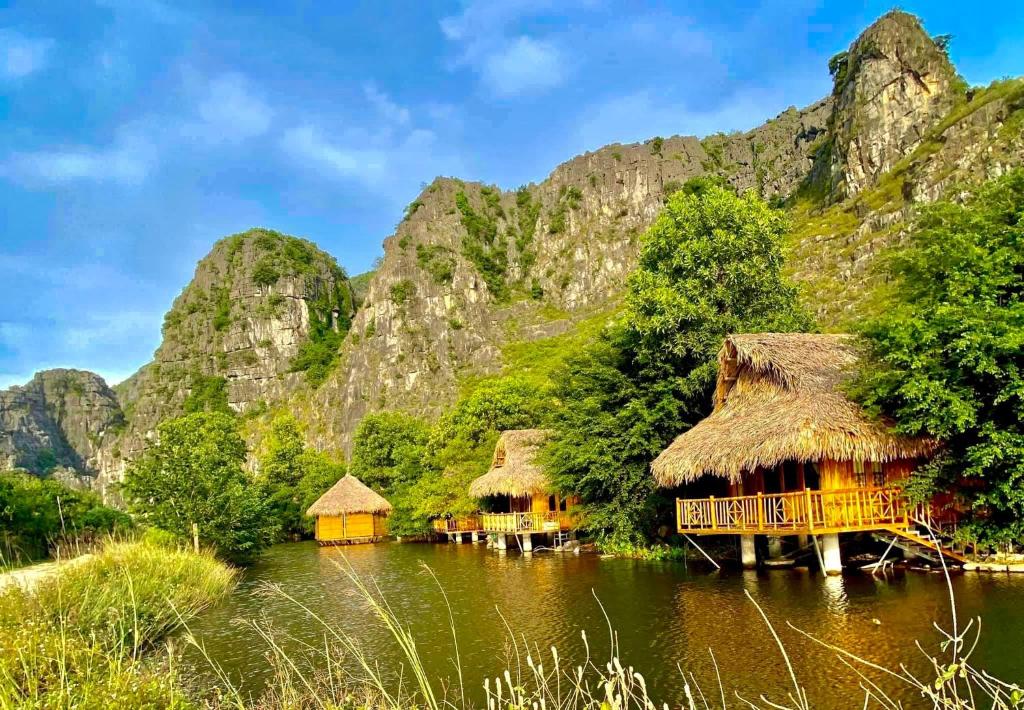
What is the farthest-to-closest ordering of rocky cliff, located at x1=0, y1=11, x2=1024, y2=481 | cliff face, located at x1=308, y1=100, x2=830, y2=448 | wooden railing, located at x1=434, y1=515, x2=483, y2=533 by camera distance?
cliff face, located at x1=308, y1=100, x2=830, y2=448 → rocky cliff, located at x1=0, y1=11, x2=1024, y2=481 → wooden railing, located at x1=434, y1=515, x2=483, y2=533

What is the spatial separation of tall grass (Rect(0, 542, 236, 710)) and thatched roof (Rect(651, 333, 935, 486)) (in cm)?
972

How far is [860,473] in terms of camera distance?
13883mm

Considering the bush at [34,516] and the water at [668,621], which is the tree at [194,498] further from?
the water at [668,621]

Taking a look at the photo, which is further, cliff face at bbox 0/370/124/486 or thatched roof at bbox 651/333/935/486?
cliff face at bbox 0/370/124/486

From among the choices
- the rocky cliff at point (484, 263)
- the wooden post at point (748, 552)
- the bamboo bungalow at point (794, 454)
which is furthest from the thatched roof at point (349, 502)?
the rocky cliff at point (484, 263)

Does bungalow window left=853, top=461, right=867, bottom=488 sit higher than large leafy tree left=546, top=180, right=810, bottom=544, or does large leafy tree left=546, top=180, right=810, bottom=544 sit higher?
large leafy tree left=546, top=180, right=810, bottom=544

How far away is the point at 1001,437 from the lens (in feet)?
37.4

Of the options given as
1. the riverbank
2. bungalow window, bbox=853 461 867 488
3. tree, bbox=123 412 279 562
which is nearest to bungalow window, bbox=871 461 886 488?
bungalow window, bbox=853 461 867 488

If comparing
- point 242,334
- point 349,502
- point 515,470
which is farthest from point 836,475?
point 242,334

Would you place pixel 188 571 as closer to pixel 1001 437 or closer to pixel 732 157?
pixel 1001 437

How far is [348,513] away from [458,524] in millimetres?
6634

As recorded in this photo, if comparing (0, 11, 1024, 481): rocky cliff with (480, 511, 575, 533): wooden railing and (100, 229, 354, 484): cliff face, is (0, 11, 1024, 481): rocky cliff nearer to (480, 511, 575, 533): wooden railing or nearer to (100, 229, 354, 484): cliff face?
(100, 229, 354, 484): cliff face

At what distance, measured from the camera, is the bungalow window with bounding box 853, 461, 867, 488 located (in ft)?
45.3

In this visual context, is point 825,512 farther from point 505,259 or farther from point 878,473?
point 505,259
